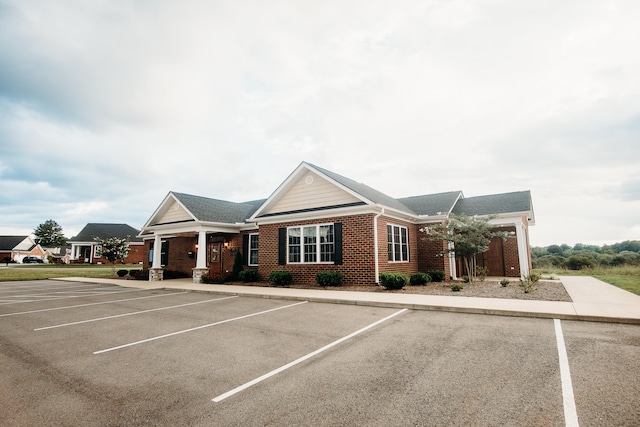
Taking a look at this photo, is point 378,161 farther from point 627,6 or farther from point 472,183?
point 627,6

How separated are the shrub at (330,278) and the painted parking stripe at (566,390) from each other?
8667 millimetres

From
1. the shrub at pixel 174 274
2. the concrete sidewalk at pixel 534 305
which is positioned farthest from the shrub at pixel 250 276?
the shrub at pixel 174 274

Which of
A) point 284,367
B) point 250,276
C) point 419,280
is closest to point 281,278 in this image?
point 250,276

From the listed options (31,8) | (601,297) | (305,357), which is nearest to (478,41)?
(601,297)

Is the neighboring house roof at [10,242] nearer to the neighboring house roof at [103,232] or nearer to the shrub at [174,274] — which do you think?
the neighboring house roof at [103,232]

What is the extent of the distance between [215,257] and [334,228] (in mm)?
10543

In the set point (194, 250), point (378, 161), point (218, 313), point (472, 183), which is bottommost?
point (218, 313)

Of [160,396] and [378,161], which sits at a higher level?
[378,161]

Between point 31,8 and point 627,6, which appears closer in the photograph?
point 627,6

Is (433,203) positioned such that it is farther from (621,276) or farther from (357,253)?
(621,276)

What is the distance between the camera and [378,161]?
1135 inches

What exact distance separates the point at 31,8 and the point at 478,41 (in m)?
15.0

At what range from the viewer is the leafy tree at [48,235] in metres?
76.6

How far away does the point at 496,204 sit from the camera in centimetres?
1780
